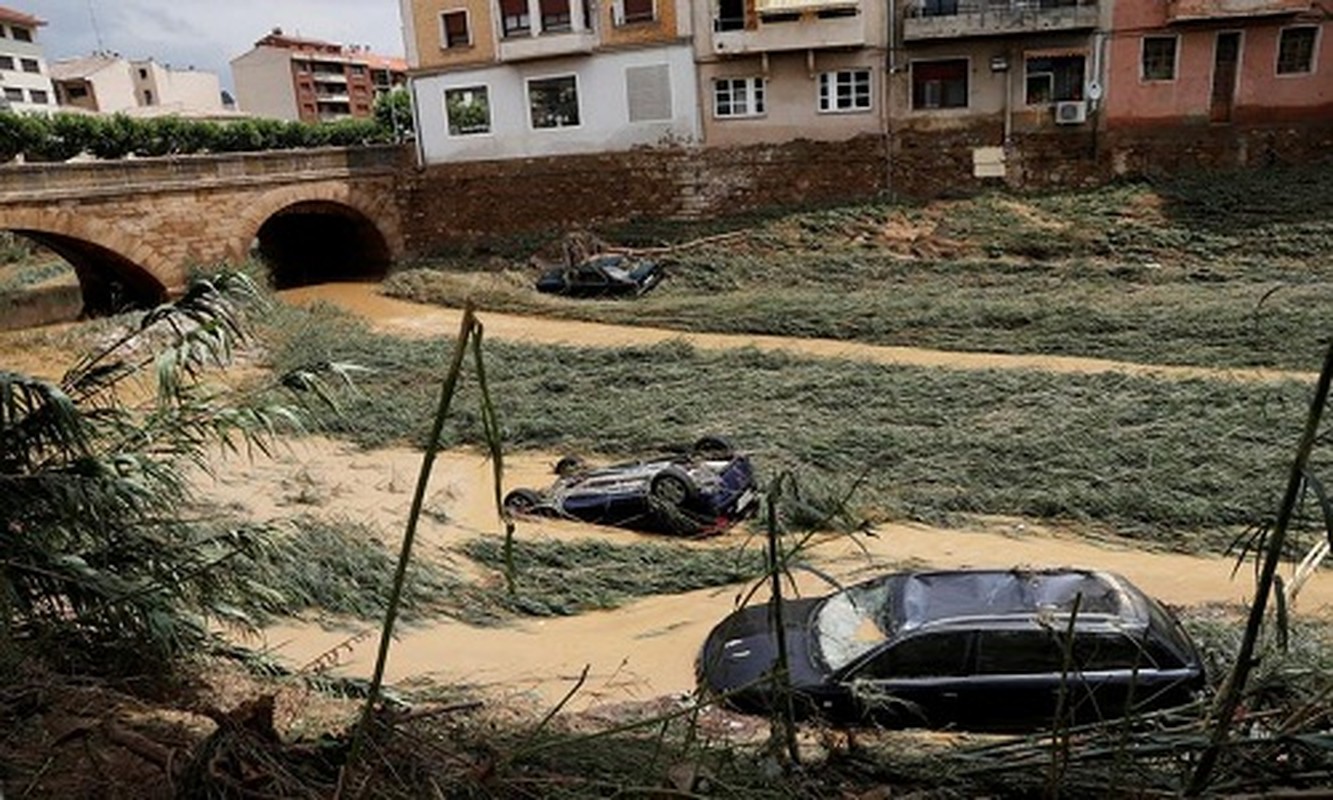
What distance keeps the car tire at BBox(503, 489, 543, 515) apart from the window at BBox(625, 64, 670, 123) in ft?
65.7

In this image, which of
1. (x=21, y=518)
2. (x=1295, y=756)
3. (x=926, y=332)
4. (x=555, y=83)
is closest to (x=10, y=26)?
(x=555, y=83)

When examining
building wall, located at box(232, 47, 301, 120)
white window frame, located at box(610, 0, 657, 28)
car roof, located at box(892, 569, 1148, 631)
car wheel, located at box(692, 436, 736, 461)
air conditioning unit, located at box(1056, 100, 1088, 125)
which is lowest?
car wheel, located at box(692, 436, 736, 461)

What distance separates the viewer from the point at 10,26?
65.1m

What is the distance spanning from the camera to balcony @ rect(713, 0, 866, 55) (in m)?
26.6

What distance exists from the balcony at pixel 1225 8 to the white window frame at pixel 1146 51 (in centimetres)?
55

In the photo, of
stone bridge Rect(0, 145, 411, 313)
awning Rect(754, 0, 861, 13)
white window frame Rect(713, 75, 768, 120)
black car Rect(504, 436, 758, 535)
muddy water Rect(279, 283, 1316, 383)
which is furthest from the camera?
white window frame Rect(713, 75, 768, 120)

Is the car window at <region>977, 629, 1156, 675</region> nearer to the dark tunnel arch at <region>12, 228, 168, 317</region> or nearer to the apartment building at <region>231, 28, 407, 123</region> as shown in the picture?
the dark tunnel arch at <region>12, 228, 168, 317</region>

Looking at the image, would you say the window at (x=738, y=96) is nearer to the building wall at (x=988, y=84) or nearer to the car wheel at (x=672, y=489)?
the building wall at (x=988, y=84)

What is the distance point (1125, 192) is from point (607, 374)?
1557cm

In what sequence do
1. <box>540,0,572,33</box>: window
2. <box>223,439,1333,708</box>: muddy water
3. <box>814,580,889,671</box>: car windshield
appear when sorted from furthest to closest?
<box>540,0,572,33</box>: window, <box>223,439,1333,708</box>: muddy water, <box>814,580,889,671</box>: car windshield

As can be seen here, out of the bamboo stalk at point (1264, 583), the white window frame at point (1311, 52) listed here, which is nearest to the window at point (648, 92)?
the white window frame at point (1311, 52)

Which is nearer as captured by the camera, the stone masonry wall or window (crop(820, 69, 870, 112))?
the stone masonry wall

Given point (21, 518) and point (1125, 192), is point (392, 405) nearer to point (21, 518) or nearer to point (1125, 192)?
point (21, 518)

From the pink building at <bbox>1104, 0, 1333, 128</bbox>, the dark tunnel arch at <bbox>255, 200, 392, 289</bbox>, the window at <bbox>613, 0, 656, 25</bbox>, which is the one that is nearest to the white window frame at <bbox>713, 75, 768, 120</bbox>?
the window at <bbox>613, 0, 656, 25</bbox>
